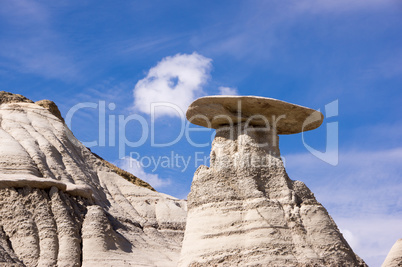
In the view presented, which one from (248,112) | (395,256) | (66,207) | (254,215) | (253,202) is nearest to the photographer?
(254,215)

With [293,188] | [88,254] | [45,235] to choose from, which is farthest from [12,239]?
[293,188]

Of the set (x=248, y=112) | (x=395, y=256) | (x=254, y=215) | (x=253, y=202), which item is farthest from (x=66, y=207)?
(x=395, y=256)

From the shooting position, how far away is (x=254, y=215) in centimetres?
1517

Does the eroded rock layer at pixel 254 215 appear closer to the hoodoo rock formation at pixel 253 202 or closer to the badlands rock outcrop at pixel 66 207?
the hoodoo rock formation at pixel 253 202

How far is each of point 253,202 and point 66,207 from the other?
1224cm

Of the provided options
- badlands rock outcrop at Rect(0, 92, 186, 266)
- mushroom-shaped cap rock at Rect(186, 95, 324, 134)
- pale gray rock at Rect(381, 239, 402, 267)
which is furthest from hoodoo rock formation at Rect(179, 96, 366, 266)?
badlands rock outcrop at Rect(0, 92, 186, 266)

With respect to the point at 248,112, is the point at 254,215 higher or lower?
lower

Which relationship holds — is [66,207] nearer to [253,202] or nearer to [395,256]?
[253,202]

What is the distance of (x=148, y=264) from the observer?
2544 centimetres

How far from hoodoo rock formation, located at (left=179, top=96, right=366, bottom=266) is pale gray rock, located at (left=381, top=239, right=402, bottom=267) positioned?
283 centimetres

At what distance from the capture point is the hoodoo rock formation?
14705 millimetres

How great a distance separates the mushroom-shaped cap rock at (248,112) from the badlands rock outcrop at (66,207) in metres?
7.60

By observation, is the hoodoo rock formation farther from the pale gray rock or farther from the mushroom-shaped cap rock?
the pale gray rock

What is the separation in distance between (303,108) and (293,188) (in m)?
2.21
